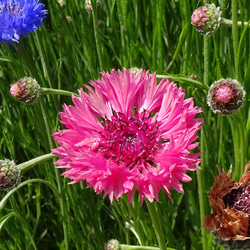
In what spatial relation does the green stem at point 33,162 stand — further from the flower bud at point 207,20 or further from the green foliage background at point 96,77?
the flower bud at point 207,20

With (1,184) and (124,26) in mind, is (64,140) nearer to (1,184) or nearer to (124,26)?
(1,184)

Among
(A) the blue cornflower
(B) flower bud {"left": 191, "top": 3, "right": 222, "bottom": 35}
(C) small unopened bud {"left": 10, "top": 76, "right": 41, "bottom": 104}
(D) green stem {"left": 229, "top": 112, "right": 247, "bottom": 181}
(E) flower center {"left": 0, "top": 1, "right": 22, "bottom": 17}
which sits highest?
(E) flower center {"left": 0, "top": 1, "right": 22, "bottom": 17}

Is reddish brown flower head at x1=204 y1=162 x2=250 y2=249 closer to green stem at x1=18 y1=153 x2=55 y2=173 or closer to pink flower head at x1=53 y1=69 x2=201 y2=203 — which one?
pink flower head at x1=53 y1=69 x2=201 y2=203

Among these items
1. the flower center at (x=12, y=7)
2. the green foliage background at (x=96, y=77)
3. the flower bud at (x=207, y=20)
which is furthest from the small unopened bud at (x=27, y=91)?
the flower bud at (x=207, y=20)

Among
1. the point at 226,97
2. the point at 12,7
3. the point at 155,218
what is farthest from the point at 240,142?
the point at 12,7

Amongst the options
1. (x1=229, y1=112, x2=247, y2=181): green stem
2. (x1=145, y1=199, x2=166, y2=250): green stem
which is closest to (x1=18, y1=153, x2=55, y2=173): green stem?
(x1=145, y1=199, x2=166, y2=250): green stem

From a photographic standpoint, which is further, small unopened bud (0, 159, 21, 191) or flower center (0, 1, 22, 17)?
flower center (0, 1, 22, 17)
